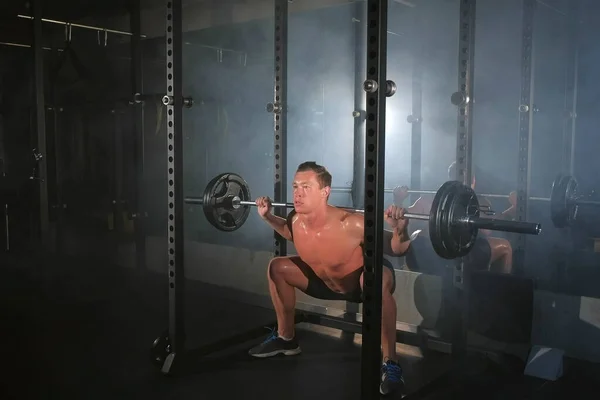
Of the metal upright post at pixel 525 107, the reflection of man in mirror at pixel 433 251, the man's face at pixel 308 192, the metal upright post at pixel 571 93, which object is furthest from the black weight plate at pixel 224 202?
the metal upright post at pixel 571 93

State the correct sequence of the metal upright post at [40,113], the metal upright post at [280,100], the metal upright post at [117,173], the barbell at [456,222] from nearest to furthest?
the barbell at [456,222] < the metal upright post at [280,100] < the metal upright post at [40,113] < the metal upright post at [117,173]

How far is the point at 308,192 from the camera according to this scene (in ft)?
7.86

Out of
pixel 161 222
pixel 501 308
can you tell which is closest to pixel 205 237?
pixel 161 222

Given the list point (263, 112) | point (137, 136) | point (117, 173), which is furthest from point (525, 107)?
point (117, 173)

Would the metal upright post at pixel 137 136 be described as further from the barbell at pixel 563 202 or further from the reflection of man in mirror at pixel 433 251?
the barbell at pixel 563 202

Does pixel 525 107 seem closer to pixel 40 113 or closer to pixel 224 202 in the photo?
pixel 224 202

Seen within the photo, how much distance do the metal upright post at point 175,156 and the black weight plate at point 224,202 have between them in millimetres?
361

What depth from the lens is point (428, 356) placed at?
256 centimetres

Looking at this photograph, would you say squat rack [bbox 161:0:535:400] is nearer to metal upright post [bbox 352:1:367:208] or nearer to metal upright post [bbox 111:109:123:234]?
metal upright post [bbox 352:1:367:208]

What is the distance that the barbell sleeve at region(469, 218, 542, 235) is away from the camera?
1.91m

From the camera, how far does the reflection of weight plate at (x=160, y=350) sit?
237 cm

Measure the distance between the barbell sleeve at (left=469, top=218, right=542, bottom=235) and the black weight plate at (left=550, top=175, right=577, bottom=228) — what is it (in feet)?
2.90

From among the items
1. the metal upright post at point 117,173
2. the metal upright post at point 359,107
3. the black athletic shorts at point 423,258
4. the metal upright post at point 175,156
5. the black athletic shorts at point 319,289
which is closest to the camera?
the metal upright post at point 175,156

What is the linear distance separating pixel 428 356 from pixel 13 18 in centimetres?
424
